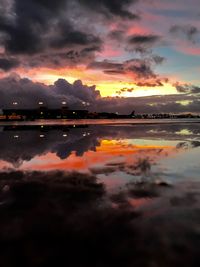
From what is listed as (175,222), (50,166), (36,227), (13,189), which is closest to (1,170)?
(50,166)

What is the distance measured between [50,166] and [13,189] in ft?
21.7

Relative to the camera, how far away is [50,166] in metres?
22.0

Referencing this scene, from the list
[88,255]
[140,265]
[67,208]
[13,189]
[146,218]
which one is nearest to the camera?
[140,265]

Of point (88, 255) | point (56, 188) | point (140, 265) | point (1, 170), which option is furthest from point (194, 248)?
point (1, 170)

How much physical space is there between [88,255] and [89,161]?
648 inches

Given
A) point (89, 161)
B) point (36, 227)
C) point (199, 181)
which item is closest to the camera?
point (36, 227)

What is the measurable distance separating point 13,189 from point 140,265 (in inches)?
355

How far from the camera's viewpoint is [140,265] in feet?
24.8

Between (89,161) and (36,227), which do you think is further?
(89,161)

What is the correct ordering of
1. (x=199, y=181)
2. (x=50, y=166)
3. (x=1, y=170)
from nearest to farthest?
1. (x=199, y=181)
2. (x=1, y=170)
3. (x=50, y=166)

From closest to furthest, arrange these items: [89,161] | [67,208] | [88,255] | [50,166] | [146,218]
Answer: [88,255]
[146,218]
[67,208]
[50,166]
[89,161]

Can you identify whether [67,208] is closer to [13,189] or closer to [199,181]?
→ [13,189]

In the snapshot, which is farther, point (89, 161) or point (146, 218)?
point (89, 161)

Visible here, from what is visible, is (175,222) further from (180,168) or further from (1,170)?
(1,170)
